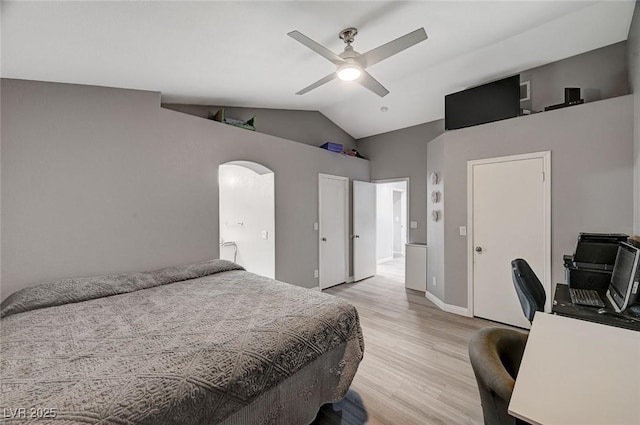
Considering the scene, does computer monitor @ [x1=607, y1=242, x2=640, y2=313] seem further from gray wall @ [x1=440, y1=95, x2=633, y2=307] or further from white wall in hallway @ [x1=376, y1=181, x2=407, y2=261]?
white wall in hallway @ [x1=376, y1=181, x2=407, y2=261]

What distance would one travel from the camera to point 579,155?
279 cm

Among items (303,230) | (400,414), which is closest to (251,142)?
(303,230)

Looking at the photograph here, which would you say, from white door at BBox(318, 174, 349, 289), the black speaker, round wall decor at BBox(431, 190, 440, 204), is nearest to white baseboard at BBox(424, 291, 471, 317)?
round wall decor at BBox(431, 190, 440, 204)

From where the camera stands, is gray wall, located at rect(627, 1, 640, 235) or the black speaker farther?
the black speaker

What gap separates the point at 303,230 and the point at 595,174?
3560mm

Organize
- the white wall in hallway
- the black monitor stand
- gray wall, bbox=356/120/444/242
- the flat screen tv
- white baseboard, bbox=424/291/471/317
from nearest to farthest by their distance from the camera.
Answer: the black monitor stand → the flat screen tv → white baseboard, bbox=424/291/471/317 → gray wall, bbox=356/120/444/242 → the white wall in hallway

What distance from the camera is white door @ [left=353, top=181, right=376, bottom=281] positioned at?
5.10 m

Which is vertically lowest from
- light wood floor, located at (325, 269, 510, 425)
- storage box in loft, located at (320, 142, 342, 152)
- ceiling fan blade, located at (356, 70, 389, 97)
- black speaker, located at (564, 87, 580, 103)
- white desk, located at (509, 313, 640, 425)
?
light wood floor, located at (325, 269, 510, 425)

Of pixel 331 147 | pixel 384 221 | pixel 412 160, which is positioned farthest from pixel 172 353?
pixel 384 221

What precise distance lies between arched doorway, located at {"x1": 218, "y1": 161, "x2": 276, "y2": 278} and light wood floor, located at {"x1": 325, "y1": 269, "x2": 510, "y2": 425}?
66.2 inches

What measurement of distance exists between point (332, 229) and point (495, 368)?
12.4 feet

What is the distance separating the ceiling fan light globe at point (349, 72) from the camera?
218 centimetres

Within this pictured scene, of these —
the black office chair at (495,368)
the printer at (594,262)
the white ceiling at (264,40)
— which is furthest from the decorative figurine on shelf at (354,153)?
the black office chair at (495,368)

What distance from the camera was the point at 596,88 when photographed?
304 centimetres
